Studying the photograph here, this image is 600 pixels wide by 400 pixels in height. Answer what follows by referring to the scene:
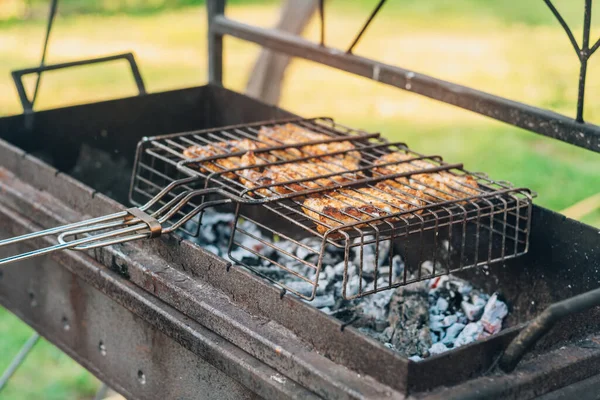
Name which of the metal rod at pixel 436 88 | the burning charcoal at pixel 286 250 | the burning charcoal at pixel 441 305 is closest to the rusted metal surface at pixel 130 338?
the burning charcoal at pixel 286 250

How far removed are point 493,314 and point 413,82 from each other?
893mm

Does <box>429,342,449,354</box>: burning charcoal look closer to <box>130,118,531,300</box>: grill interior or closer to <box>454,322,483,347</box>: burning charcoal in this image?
<box>454,322,483,347</box>: burning charcoal

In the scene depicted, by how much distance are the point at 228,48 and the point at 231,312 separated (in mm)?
8277

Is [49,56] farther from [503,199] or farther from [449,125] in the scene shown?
[503,199]

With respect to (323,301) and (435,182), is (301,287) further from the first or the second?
(435,182)

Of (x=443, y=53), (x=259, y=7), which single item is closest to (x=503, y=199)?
(x=443, y=53)

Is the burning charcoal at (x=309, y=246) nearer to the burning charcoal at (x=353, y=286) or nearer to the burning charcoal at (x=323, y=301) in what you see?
the burning charcoal at (x=353, y=286)

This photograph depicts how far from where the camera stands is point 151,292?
2.40 metres

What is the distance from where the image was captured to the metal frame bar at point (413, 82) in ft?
8.75

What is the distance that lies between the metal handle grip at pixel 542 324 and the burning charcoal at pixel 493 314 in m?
0.68

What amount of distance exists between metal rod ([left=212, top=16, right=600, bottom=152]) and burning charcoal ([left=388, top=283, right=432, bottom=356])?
61cm

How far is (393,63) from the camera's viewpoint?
884 centimetres

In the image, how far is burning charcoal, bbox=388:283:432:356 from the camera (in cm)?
244

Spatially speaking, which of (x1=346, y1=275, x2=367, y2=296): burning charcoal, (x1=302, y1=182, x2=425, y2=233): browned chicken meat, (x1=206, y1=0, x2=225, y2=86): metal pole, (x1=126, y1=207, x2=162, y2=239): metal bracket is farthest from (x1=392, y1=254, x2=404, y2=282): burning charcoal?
(x1=206, y1=0, x2=225, y2=86): metal pole
